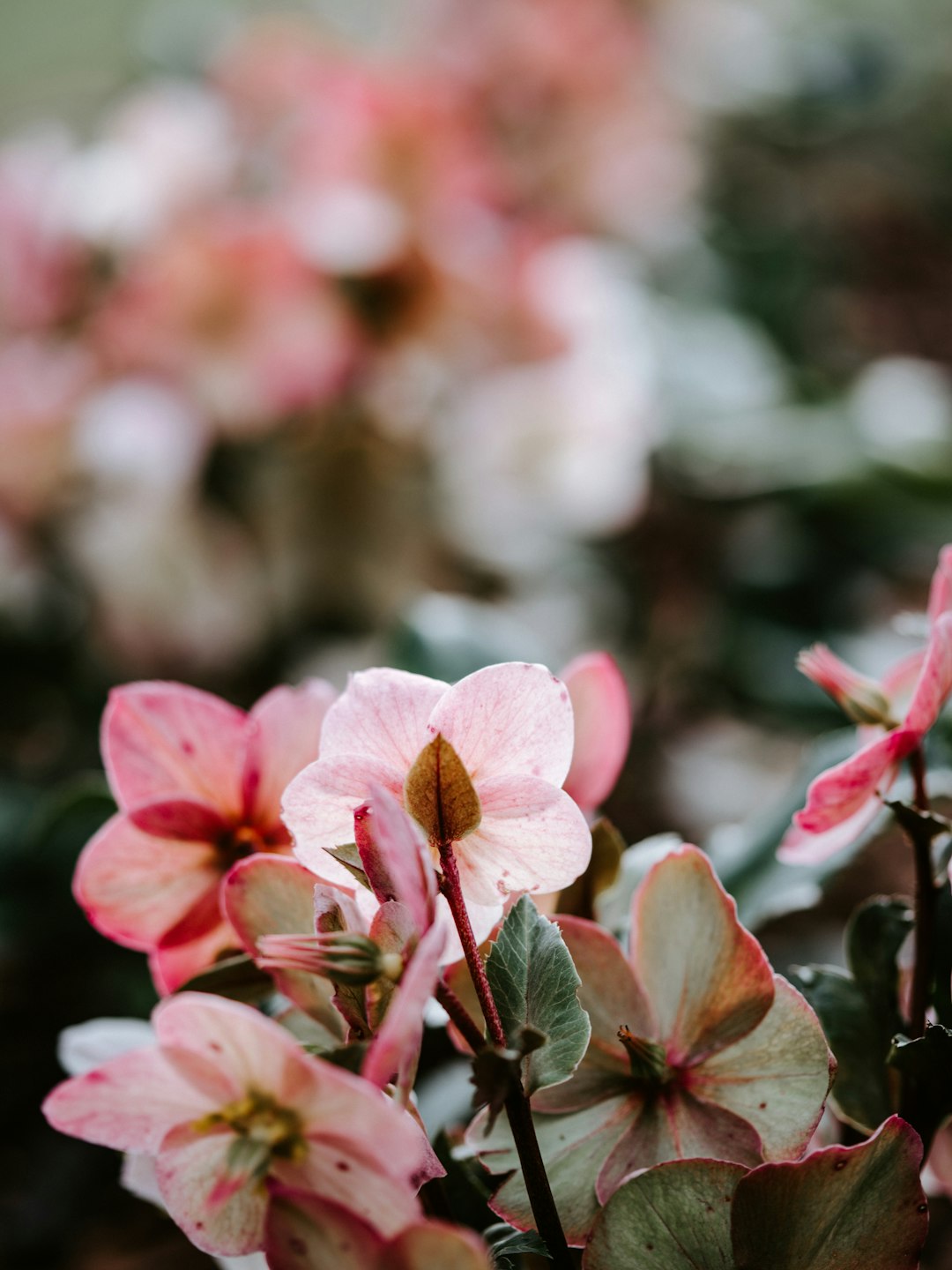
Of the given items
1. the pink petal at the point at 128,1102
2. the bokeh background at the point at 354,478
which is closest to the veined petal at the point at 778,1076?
the pink petal at the point at 128,1102

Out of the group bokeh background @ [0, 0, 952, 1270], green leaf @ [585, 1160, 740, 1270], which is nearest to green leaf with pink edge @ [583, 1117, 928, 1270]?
green leaf @ [585, 1160, 740, 1270]

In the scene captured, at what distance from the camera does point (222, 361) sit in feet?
2.37

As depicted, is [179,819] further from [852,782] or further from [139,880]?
[852,782]

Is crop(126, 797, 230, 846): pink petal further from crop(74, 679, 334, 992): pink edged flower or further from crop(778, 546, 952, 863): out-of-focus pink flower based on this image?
crop(778, 546, 952, 863): out-of-focus pink flower

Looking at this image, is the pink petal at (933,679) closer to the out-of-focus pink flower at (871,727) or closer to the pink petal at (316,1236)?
the out-of-focus pink flower at (871,727)

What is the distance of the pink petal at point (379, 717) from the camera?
207 mm

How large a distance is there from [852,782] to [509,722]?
0.08 meters

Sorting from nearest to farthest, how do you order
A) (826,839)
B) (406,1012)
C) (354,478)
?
(406,1012) → (826,839) → (354,478)

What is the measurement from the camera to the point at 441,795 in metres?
0.20

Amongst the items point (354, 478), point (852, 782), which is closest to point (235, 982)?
point (852, 782)

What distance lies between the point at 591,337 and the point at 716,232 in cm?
69

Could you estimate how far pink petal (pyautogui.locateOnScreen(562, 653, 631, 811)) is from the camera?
10.5 inches

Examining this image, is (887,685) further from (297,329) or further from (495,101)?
(495,101)

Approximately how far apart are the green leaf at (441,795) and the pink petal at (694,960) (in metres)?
0.05
